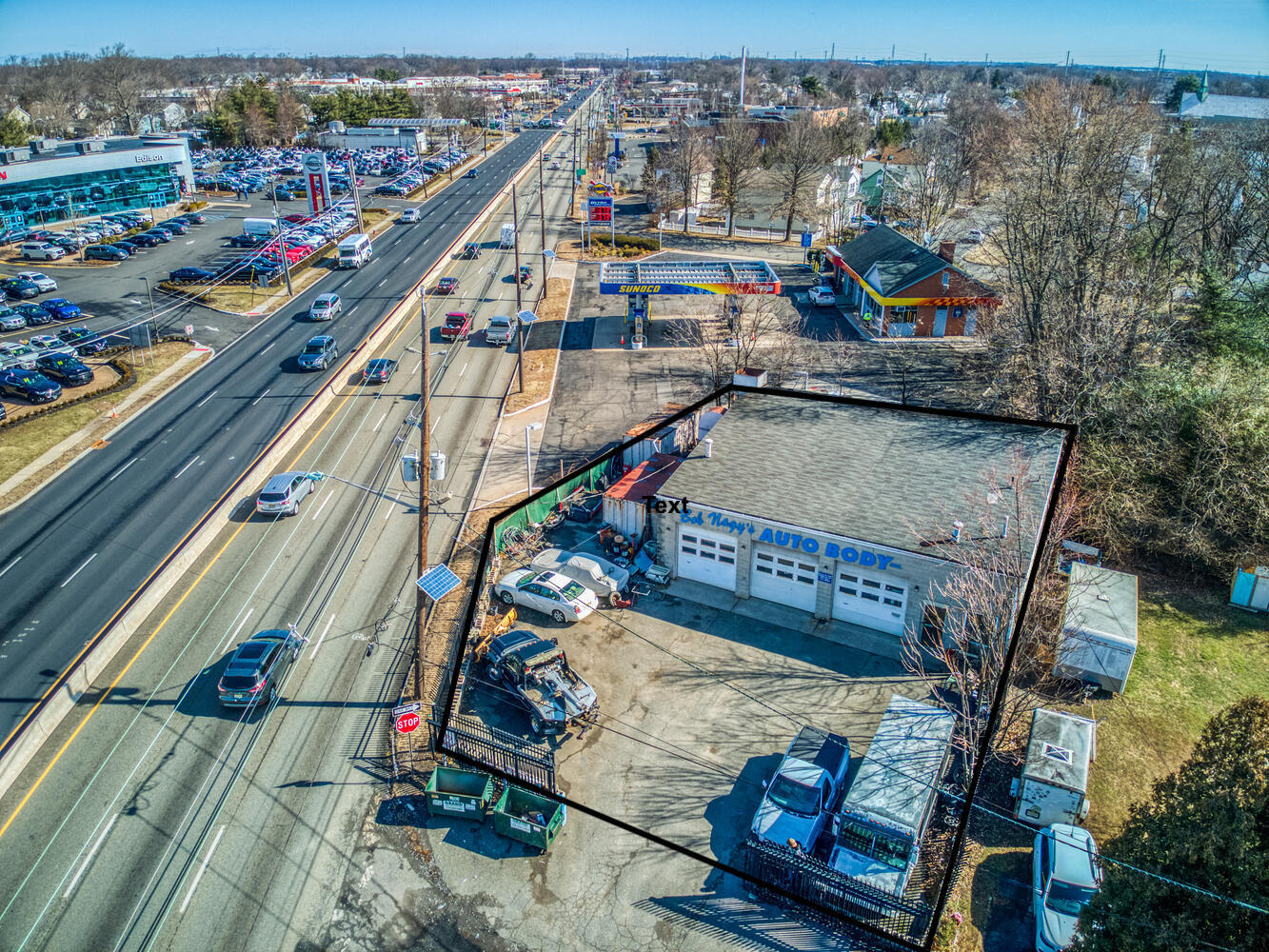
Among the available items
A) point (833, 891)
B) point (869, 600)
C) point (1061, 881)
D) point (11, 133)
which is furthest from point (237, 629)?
point (11, 133)

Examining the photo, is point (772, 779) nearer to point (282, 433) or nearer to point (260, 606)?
point (260, 606)

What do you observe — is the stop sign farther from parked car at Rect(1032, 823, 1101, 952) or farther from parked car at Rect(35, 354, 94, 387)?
parked car at Rect(35, 354, 94, 387)

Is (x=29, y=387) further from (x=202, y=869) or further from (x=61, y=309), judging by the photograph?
(x=202, y=869)

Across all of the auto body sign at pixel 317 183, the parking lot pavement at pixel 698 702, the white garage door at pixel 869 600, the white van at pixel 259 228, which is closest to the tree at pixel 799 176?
the auto body sign at pixel 317 183

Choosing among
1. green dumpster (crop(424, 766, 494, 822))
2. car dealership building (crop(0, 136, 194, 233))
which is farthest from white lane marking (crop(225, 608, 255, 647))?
car dealership building (crop(0, 136, 194, 233))

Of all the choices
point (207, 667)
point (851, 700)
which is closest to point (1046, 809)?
point (851, 700)
